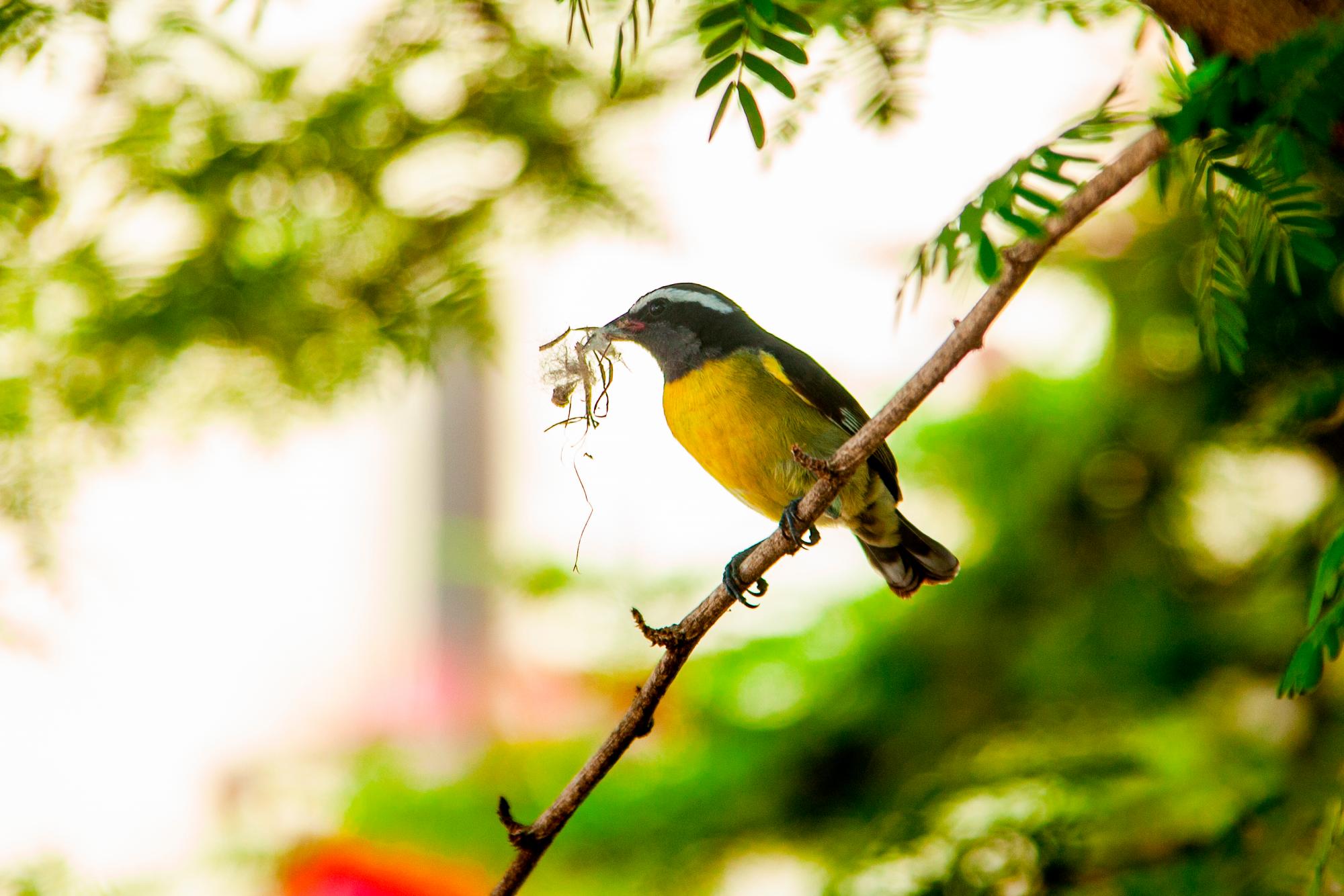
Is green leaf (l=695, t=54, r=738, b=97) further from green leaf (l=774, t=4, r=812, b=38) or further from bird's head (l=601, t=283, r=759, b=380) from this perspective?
bird's head (l=601, t=283, r=759, b=380)

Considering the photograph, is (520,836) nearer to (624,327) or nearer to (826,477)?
(826,477)

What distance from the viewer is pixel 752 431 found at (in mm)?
622

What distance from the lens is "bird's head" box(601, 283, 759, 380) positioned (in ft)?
2.16

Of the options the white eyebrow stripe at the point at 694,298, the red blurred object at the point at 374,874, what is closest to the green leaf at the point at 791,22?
the white eyebrow stripe at the point at 694,298

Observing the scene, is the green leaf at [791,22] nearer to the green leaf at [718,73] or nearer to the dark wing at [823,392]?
the green leaf at [718,73]

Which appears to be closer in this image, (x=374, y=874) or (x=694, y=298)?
(x=694, y=298)

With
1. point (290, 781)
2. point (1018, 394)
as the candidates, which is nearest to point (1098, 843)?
point (1018, 394)

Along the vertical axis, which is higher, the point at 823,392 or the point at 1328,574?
the point at 823,392

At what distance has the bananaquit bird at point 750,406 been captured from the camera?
615 millimetres

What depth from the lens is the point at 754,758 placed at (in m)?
0.82

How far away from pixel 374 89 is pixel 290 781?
68 cm

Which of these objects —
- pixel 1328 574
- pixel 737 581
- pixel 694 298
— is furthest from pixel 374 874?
pixel 1328 574

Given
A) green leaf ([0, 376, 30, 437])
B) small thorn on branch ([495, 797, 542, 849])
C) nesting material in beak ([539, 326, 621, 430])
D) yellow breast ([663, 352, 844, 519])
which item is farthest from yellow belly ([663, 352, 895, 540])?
green leaf ([0, 376, 30, 437])

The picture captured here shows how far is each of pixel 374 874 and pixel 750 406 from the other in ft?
1.92
